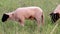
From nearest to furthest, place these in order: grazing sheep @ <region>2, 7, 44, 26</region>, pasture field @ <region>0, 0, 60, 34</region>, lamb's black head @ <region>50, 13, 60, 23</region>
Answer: pasture field @ <region>0, 0, 60, 34</region> → grazing sheep @ <region>2, 7, 44, 26</region> → lamb's black head @ <region>50, 13, 60, 23</region>

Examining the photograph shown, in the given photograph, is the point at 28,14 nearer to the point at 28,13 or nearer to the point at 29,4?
the point at 28,13

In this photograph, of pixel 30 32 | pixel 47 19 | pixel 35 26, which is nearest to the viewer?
pixel 30 32

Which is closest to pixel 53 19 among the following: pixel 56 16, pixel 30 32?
pixel 56 16

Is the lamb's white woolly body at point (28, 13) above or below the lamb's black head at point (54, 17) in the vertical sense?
above

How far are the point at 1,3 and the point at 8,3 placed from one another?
280mm

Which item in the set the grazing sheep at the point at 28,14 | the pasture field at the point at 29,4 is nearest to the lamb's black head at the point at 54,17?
the pasture field at the point at 29,4

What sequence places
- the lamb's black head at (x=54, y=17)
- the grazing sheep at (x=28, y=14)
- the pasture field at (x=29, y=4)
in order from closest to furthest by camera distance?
the pasture field at (x=29, y=4)
the grazing sheep at (x=28, y=14)
the lamb's black head at (x=54, y=17)

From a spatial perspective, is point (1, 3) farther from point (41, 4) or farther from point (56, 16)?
point (56, 16)

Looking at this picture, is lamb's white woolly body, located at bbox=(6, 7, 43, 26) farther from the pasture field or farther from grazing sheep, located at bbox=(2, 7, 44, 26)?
the pasture field

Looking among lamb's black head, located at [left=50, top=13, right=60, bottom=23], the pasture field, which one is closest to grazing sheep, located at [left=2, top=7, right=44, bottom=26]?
the pasture field

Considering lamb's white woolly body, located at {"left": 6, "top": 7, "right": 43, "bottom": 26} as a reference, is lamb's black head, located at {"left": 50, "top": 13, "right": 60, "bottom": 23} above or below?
below

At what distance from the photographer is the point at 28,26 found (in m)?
8.38

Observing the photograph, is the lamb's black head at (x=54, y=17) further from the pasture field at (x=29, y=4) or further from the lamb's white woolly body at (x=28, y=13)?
the lamb's white woolly body at (x=28, y=13)

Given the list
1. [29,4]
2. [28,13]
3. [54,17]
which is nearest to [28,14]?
[28,13]
